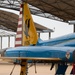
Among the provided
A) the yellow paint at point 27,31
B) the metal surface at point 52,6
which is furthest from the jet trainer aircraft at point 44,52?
the metal surface at point 52,6

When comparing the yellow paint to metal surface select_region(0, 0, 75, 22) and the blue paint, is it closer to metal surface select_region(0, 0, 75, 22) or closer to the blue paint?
the blue paint

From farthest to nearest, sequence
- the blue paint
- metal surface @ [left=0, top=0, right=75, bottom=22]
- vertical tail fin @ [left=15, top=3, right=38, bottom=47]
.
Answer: metal surface @ [left=0, top=0, right=75, bottom=22] → vertical tail fin @ [left=15, top=3, right=38, bottom=47] → the blue paint

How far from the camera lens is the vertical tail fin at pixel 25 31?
16125mm

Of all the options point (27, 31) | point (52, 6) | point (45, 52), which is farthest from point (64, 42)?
point (52, 6)

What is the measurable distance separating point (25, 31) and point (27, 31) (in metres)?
0.16

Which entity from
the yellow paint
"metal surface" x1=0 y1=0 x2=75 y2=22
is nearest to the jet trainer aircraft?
the yellow paint

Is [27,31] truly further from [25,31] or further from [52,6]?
[52,6]

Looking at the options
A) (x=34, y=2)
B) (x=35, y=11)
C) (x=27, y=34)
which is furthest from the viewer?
(x=35, y=11)

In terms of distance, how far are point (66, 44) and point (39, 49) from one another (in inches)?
71.2

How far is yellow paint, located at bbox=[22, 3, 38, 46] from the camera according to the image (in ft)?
53.0

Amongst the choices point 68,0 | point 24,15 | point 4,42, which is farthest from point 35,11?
point 4,42

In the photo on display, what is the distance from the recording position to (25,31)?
16344 millimetres

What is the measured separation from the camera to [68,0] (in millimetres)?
41375

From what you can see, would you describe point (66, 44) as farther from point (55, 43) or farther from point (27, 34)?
point (27, 34)
